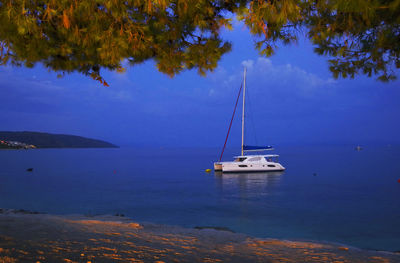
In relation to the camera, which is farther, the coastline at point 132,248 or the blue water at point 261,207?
the blue water at point 261,207

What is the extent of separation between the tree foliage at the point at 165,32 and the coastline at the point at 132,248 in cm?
304

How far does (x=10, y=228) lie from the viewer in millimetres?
6293

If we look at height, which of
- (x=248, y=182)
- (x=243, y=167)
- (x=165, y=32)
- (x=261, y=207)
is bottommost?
(x=261, y=207)

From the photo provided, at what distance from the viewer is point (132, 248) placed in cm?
530

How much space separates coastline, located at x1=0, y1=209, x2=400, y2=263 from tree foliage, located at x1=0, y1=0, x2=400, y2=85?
3.04 m

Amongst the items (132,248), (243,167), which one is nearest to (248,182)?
(243,167)

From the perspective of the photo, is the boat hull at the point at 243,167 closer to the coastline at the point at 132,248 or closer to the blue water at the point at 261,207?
the blue water at the point at 261,207

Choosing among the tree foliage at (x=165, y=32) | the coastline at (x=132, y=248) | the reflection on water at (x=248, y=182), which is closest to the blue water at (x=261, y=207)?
the reflection on water at (x=248, y=182)

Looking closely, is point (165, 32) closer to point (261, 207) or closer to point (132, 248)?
point (132, 248)

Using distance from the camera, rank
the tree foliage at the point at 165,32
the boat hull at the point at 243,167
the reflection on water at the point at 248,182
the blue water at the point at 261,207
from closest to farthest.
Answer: the tree foliage at the point at 165,32 → the blue water at the point at 261,207 → the reflection on water at the point at 248,182 → the boat hull at the point at 243,167

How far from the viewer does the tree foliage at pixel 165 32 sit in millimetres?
4316

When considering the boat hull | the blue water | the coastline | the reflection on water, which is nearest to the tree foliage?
the coastline

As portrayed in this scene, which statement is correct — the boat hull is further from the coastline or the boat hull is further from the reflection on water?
the coastline

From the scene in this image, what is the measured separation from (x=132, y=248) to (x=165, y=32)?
3735 millimetres
